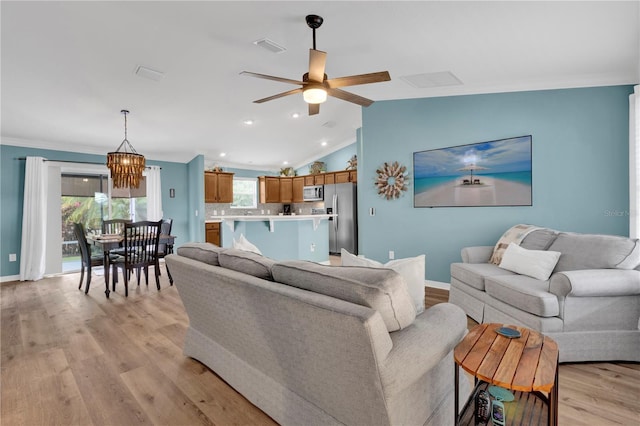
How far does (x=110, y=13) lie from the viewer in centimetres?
235

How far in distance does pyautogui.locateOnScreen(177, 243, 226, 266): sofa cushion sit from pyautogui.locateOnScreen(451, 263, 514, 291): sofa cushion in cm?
231

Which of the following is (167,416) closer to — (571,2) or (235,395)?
(235,395)

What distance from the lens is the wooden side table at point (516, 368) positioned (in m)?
1.11

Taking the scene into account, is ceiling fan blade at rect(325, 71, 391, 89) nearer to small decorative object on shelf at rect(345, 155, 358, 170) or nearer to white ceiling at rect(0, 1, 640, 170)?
white ceiling at rect(0, 1, 640, 170)

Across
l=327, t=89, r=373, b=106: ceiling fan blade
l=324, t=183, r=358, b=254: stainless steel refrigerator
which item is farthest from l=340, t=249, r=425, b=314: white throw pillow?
l=324, t=183, r=358, b=254: stainless steel refrigerator

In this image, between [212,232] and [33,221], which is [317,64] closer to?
[212,232]

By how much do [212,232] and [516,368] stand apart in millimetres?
6464

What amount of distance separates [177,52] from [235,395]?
2988mm

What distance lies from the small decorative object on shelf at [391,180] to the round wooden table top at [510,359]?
10.0 feet

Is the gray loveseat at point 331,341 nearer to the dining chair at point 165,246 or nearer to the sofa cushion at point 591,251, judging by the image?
the sofa cushion at point 591,251

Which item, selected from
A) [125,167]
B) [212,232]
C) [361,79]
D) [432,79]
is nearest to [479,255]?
[432,79]

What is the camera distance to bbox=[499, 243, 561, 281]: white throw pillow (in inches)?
101

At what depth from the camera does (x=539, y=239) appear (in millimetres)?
2963

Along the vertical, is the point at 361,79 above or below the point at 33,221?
above
